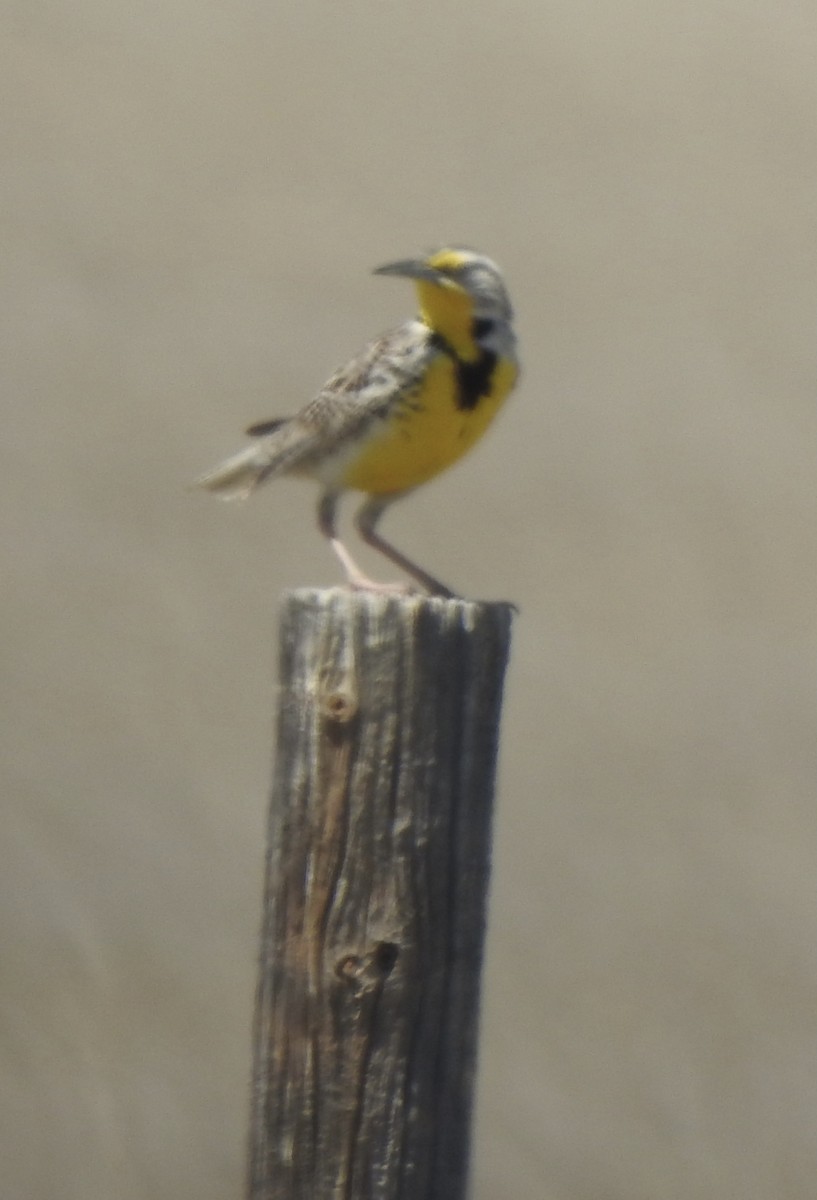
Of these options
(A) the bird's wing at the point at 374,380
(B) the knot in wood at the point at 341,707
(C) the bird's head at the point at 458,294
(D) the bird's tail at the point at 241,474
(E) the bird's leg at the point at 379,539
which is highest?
(C) the bird's head at the point at 458,294

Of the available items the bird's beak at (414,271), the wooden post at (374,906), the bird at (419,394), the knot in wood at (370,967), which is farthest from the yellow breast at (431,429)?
the knot in wood at (370,967)

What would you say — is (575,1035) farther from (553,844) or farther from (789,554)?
(789,554)

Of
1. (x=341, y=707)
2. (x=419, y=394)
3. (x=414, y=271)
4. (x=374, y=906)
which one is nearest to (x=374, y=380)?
(x=419, y=394)

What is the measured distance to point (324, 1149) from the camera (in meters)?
3.04

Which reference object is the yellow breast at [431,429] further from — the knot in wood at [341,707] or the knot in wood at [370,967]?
the knot in wood at [370,967]

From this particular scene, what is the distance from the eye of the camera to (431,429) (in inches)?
170

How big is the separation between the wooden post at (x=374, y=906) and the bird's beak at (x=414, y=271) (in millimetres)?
1438

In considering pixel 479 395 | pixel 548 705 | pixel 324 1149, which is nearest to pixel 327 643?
pixel 324 1149

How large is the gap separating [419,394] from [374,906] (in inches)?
58.4

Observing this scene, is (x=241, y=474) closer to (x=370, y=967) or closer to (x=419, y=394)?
(x=419, y=394)

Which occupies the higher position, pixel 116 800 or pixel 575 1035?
pixel 116 800

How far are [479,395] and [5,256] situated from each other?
2.13 meters

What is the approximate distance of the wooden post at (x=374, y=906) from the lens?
3035 mm

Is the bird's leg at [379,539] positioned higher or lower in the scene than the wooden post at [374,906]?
higher
